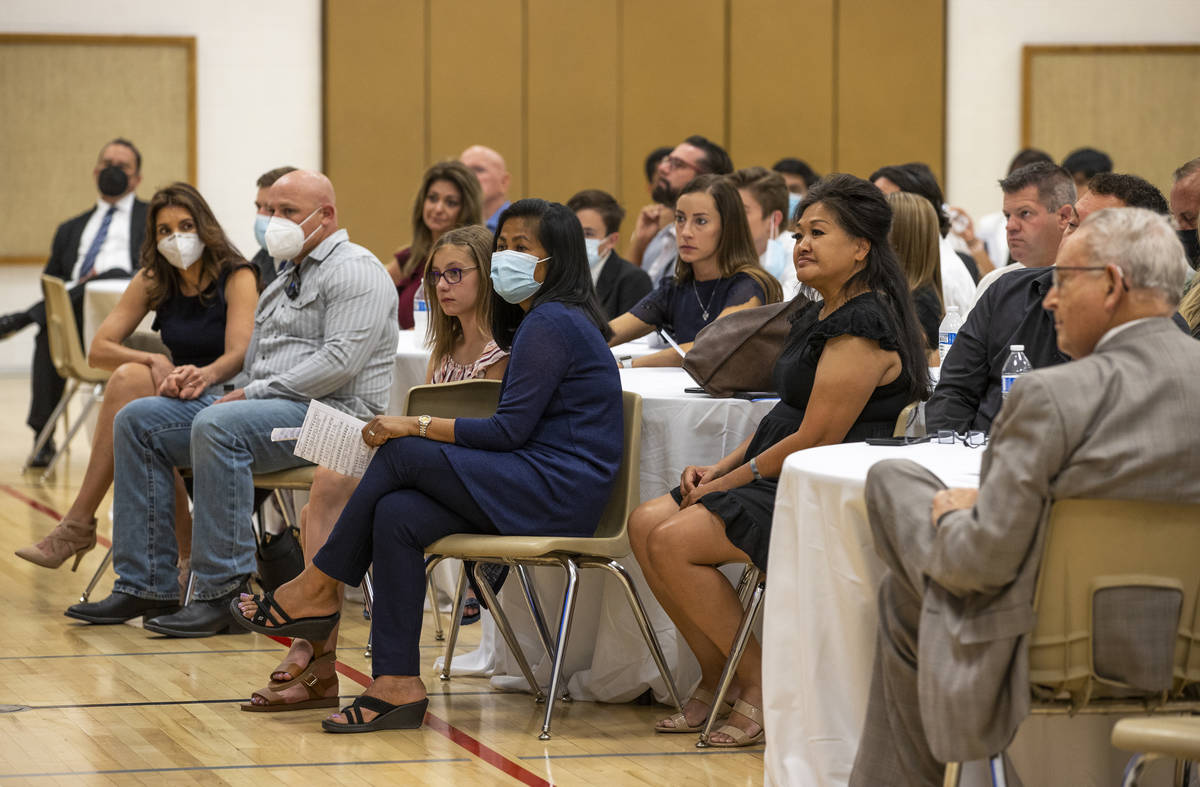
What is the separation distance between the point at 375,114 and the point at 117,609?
25.3 ft

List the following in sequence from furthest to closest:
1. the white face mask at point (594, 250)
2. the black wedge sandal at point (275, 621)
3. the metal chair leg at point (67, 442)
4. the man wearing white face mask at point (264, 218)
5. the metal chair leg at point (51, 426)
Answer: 1. the metal chair leg at point (51, 426)
2. the metal chair leg at point (67, 442)
3. the white face mask at point (594, 250)
4. the man wearing white face mask at point (264, 218)
5. the black wedge sandal at point (275, 621)

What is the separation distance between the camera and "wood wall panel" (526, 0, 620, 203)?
12.0m

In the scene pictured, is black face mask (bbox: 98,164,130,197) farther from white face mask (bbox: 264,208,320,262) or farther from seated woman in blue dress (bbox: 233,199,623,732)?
seated woman in blue dress (bbox: 233,199,623,732)

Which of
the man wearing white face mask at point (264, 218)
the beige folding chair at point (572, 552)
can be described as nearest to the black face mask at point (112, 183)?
the man wearing white face mask at point (264, 218)

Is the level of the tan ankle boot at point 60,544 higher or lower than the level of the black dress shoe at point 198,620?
higher

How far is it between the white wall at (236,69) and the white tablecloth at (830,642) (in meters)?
9.70

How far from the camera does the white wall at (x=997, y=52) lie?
40.2 feet

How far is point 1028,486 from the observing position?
2.16 m

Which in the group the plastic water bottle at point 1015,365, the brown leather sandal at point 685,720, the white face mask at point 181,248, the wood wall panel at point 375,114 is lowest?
the brown leather sandal at point 685,720

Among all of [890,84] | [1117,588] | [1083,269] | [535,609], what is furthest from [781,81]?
[1117,588]

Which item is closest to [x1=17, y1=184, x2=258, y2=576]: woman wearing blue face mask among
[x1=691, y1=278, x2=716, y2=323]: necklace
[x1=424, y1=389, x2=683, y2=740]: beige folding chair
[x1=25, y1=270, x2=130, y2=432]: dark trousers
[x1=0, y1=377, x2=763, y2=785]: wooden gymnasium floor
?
[x1=0, y1=377, x2=763, y2=785]: wooden gymnasium floor

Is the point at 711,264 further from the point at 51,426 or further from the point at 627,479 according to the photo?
the point at 51,426

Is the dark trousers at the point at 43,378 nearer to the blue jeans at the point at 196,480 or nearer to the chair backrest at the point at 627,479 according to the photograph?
the blue jeans at the point at 196,480

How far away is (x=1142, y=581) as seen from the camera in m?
2.22
